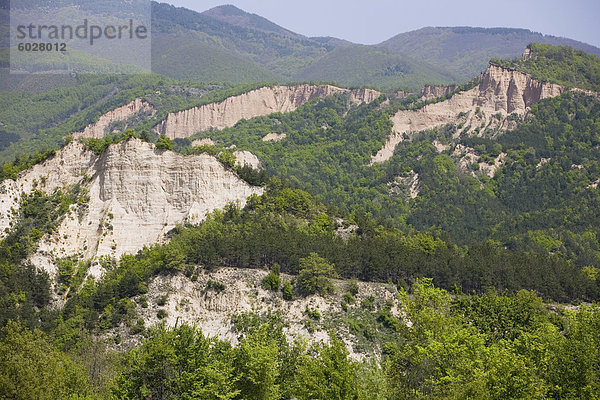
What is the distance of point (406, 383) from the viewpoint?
3500 centimetres

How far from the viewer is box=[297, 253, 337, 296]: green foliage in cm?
6069

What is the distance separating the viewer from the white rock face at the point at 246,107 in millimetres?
177500

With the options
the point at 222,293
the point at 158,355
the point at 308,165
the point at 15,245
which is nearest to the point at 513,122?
the point at 308,165

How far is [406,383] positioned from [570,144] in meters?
107

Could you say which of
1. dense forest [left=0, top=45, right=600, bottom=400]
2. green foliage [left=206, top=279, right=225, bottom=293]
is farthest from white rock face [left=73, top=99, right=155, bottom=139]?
green foliage [left=206, top=279, right=225, bottom=293]

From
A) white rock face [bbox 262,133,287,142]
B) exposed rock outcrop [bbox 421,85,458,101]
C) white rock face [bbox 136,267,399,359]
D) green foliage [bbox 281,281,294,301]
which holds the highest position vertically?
exposed rock outcrop [bbox 421,85,458,101]

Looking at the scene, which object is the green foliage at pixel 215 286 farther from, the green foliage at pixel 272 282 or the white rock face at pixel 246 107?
the white rock face at pixel 246 107

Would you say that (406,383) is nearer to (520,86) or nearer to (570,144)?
(570,144)

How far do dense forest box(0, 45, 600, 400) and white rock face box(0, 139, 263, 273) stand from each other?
4.78 feet

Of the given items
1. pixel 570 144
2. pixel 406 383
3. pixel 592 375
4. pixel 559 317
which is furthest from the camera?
pixel 570 144

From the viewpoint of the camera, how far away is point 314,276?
201ft

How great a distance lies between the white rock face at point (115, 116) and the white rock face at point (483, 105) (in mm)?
79528

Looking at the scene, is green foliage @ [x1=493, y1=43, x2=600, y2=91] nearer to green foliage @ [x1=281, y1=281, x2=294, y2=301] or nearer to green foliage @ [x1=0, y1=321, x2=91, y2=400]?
green foliage @ [x1=281, y1=281, x2=294, y2=301]

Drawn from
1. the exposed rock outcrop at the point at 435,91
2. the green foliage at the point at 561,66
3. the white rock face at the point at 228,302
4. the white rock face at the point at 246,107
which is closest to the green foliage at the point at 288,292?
the white rock face at the point at 228,302
